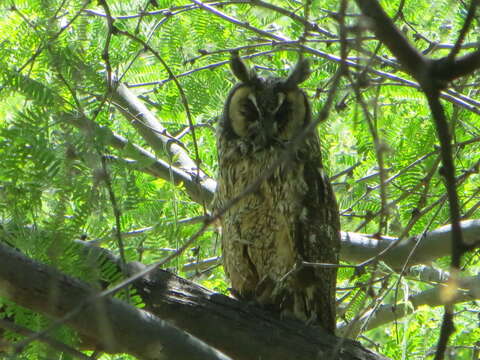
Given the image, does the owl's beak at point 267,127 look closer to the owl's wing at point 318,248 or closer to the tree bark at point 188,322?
the owl's wing at point 318,248

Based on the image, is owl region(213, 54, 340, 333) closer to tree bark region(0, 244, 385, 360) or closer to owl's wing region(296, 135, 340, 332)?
owl's wing region(296, 135, 340, 332)

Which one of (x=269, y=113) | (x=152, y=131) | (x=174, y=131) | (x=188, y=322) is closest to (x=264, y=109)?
(x=269, y=113)

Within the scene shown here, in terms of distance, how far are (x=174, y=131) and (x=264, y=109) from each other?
97 centimetres

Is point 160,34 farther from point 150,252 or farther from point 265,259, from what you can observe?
point 150,252

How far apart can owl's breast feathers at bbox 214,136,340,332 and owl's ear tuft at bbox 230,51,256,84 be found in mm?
299

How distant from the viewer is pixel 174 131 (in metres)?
3.77

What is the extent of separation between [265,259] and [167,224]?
4.10 ft

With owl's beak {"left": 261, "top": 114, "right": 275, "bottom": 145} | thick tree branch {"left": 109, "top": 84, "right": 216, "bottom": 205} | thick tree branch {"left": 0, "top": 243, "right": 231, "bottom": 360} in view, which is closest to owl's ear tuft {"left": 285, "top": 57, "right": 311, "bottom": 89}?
thick tree branch {"left": 0, "top": 243, "right": 231, "bottom": 360}

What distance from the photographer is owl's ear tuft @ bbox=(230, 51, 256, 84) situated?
2943 mm

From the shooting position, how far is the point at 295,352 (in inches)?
84.8

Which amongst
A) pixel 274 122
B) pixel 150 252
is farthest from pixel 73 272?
pixel 274 122

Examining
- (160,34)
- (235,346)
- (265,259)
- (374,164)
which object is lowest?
(235,346)

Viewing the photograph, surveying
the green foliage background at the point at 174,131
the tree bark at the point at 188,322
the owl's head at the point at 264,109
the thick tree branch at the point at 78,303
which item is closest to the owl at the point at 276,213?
the owl's head at the point at 264,109

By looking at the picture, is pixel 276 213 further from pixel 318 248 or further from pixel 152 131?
pixel 152 131
